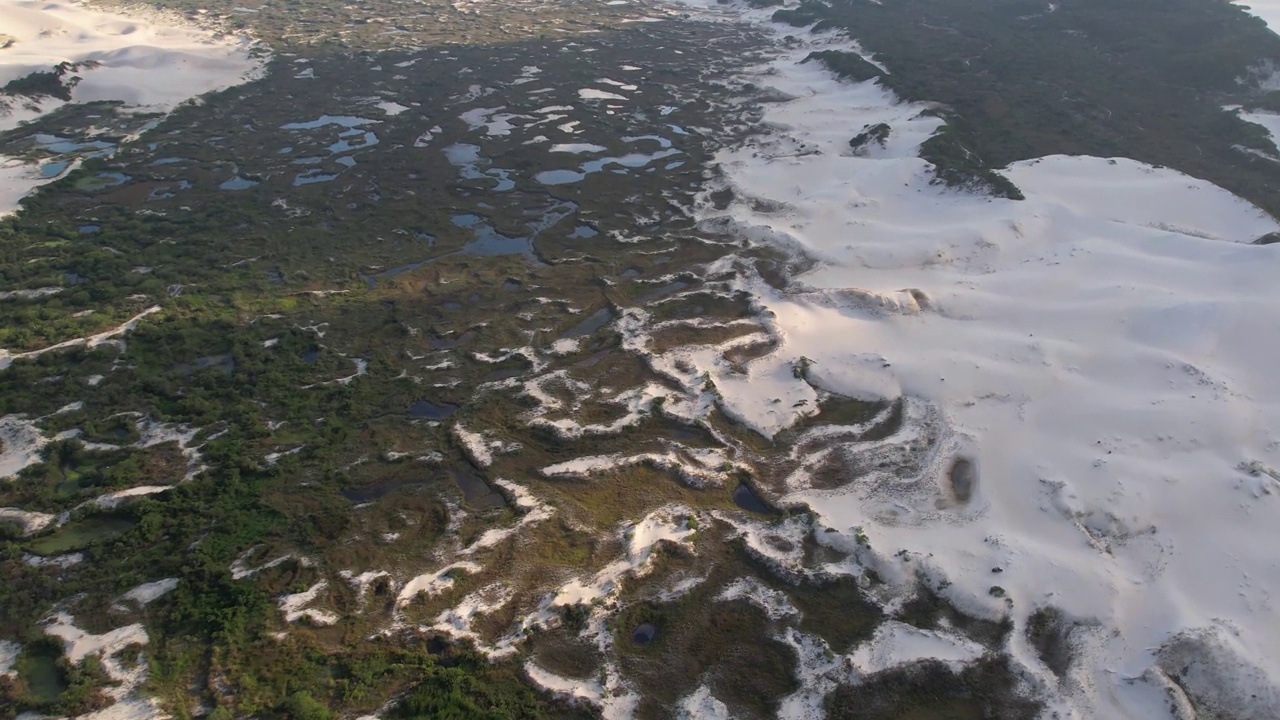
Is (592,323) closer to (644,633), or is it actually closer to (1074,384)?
(644,633)

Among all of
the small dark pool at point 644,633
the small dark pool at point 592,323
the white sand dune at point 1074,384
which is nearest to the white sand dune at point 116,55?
the small dark pool at point 592,323

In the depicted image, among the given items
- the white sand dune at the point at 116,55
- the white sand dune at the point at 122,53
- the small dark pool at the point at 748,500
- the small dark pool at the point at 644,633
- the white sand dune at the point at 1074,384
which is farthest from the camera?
the white sand dune at the point at 122,53

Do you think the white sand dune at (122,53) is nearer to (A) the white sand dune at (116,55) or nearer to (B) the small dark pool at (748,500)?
(A) the white sand dune at (116,55)

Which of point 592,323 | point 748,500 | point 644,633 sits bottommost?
point 644,633

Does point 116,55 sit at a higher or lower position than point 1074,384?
lower

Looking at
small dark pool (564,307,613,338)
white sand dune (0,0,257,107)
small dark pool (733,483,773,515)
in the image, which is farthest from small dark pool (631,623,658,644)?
white sand dune (0,0,257,107)

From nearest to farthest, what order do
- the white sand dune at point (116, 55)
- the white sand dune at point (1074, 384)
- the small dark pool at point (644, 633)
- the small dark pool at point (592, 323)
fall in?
1. the small dark pool at point (644, 633)
2. the white sand dune at point (1074, 384)
3. the small dark pool at point (592, 323)
4. the white sand dune at point (116, 55)

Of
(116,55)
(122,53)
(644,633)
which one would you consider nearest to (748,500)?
(644,633)

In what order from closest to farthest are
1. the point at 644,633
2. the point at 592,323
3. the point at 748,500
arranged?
the point at 644,633 < the point at 748,500 < the point at 592,323

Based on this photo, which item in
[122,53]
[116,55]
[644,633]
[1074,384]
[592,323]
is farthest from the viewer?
[122,53]

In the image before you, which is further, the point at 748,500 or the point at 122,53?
the point at 122,53
